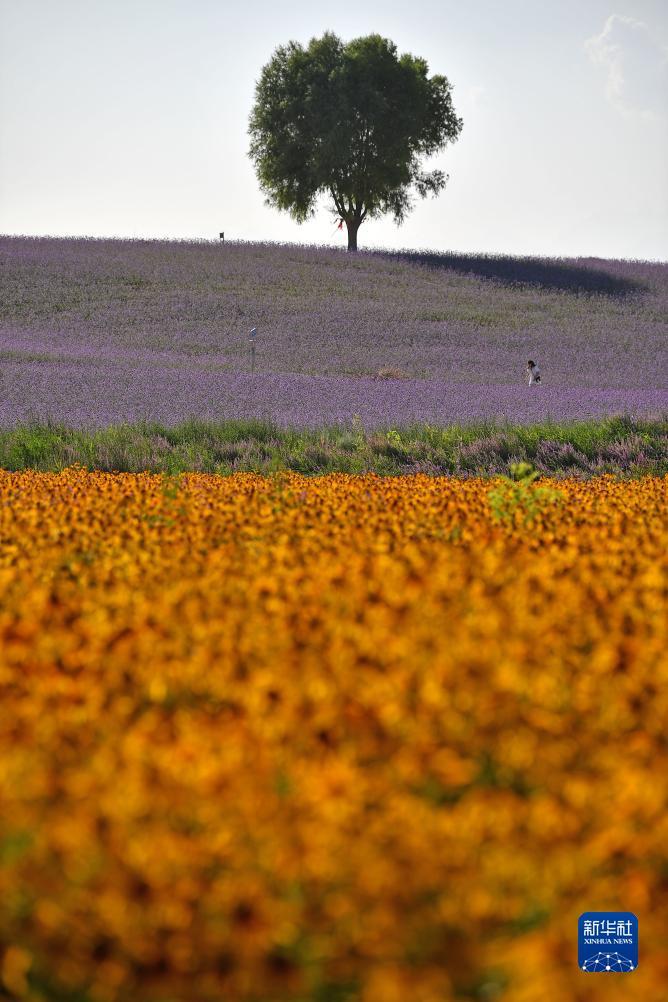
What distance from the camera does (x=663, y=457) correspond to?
1177 centimetres

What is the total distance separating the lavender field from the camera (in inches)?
595

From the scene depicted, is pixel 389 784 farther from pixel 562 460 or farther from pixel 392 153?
pixel 392 153

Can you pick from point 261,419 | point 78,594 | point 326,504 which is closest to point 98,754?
point 78,594

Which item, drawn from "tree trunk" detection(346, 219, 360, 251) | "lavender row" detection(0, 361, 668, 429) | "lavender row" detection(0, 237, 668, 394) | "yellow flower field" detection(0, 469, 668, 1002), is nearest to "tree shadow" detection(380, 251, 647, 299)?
"lavender row" detection(0, 237, 668, 394)

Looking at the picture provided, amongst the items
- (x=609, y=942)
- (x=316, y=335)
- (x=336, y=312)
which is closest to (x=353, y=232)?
(x=336, y=312)

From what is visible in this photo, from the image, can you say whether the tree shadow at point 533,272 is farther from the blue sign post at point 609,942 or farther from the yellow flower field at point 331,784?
the blue sign post at point 609,942

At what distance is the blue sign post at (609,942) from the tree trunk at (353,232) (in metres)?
46.8

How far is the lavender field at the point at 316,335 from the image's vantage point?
15.1m

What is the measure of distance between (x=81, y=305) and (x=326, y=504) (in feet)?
85.7

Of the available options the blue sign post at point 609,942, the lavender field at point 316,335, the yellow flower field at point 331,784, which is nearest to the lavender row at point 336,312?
the lavender field at point 316,335

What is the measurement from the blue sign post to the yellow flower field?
0.04 m

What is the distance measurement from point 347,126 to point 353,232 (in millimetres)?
4430

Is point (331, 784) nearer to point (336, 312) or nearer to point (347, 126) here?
point (336, 312)

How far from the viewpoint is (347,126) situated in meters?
45.8
